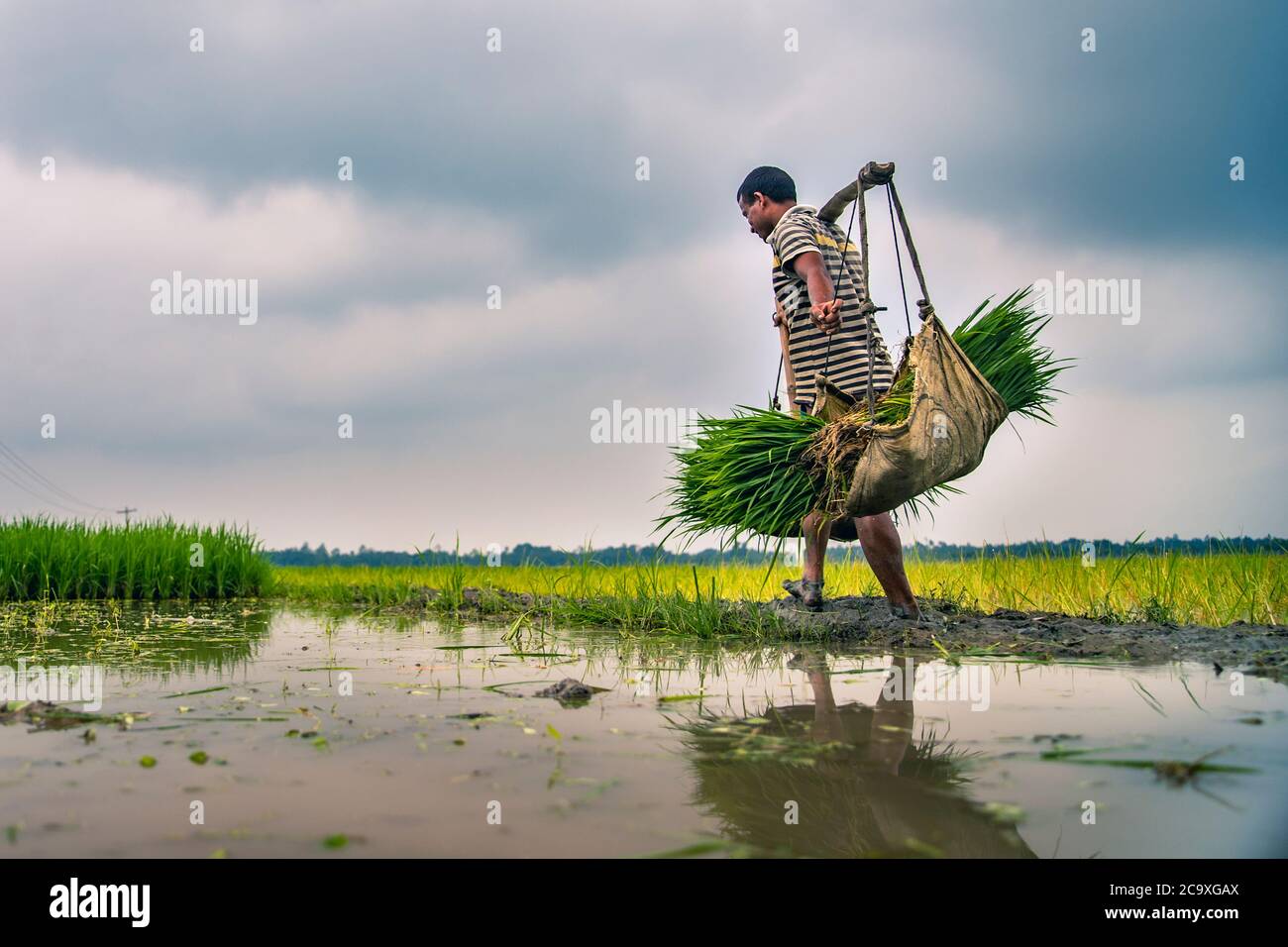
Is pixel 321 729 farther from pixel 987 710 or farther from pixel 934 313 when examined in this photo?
pixel 934 313

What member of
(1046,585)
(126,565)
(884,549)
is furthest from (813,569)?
(126,565)

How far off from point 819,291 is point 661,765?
10.4ft

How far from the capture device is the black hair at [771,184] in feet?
17.2

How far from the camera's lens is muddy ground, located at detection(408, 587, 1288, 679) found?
12.5 feet

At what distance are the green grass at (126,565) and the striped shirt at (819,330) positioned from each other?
8.25 meters

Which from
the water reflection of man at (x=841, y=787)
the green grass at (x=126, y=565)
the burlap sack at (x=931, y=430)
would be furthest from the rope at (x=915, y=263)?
the green grass at (x=126, y=565)

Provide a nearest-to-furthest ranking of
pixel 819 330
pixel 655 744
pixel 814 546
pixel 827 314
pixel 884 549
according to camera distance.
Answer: pixel 655 744, pixel 827 314, pixel 884 549, pixel 819 330, pixel 814 546

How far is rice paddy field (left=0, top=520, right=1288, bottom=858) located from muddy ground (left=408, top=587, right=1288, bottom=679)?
5 centimetres

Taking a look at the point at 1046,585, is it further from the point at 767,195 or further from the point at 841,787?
the point at 841,787

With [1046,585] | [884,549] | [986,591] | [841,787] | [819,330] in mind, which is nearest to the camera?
[841,787]

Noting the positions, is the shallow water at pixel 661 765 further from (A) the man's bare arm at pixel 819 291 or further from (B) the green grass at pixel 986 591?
(A) the man's bare arm at pixel 819 291

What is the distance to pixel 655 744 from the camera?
2.34 metres

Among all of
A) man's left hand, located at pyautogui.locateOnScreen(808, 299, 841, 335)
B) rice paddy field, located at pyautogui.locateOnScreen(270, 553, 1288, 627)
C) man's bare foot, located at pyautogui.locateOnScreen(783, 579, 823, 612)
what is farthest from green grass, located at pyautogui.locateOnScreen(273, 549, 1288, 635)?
man's left hand, located at pyautogui.locateOnScreen(808, 299, 841, 335)
